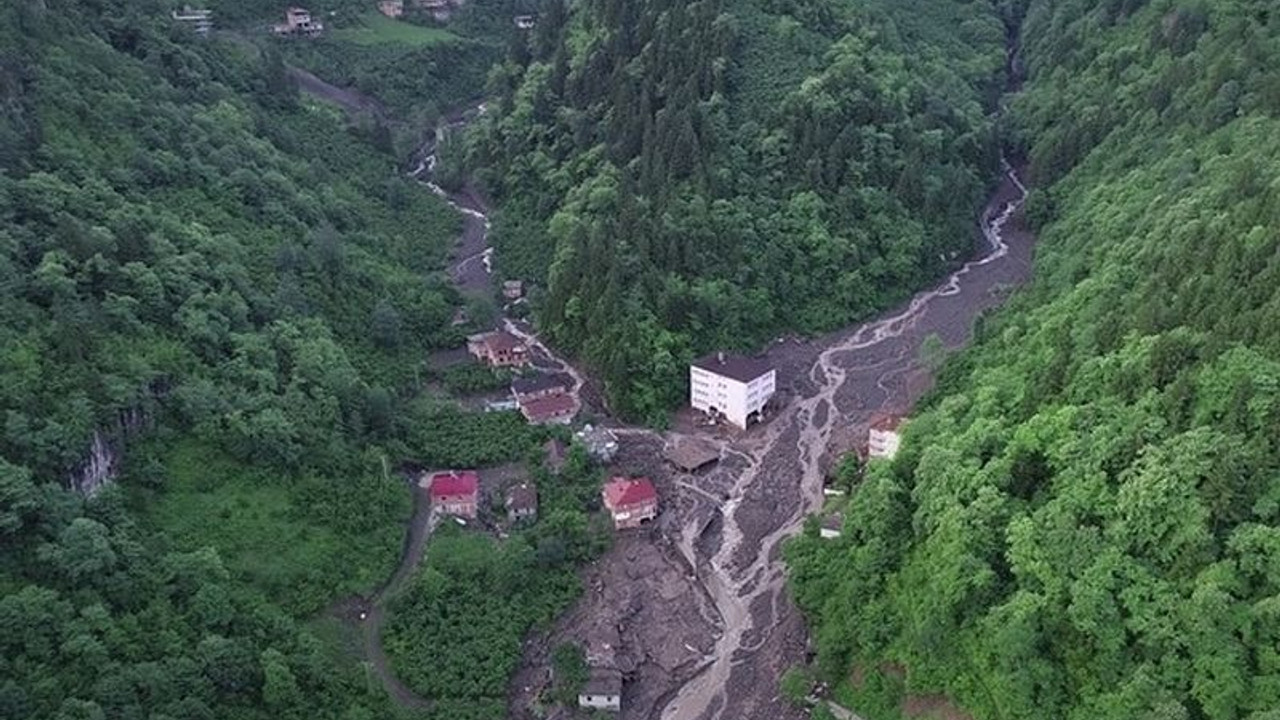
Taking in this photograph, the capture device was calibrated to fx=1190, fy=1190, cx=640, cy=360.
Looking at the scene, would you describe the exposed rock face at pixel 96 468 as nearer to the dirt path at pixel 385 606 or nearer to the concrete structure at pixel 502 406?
the dirt path at pixel 385 606

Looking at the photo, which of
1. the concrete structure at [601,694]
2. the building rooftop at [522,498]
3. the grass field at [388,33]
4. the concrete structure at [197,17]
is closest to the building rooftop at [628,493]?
the building rooftop at [522,498]

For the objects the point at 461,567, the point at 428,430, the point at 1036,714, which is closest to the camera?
the point at 1036,714

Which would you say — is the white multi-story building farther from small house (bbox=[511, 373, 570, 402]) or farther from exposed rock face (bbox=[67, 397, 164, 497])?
exposed rock face (bbox=[67, 397, 164, 497])

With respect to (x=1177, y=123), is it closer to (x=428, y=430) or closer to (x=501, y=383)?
(x=501, y=383)

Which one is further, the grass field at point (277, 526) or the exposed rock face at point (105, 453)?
the grass field at point (277, 526)

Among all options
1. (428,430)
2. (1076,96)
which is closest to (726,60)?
(1076,96)

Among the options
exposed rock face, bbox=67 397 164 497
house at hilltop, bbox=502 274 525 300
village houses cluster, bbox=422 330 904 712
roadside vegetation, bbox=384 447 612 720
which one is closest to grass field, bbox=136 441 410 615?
exposed rock face, bbox=67 397 164 497
